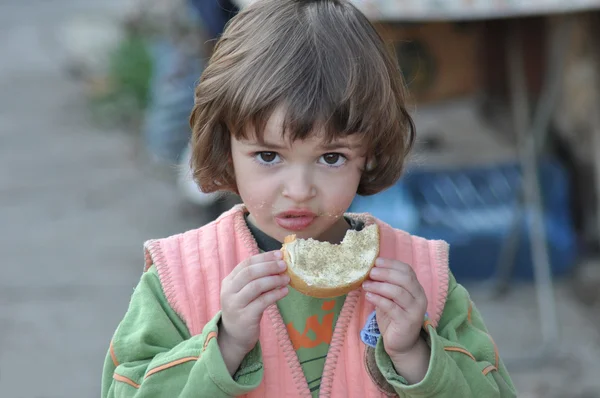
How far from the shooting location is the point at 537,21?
20.1ft

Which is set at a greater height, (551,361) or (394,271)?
(551,361)

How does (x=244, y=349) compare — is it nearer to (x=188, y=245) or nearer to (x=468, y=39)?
(x=188, y=245)

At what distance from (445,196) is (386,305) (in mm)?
3563

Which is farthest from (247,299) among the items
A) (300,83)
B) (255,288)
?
(300,83)

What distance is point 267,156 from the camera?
1.80 m

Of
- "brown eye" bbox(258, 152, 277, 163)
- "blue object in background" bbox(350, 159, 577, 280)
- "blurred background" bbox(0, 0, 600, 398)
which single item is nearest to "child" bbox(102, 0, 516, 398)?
"brown eye" bbox(258, 152, 277, 163)

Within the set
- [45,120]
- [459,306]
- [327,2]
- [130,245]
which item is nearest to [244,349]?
[459,306]

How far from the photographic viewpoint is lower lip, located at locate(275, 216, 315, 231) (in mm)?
1803

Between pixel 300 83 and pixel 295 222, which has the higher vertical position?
pixel 300 83

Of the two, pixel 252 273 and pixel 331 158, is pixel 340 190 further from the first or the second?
pixel 252 273

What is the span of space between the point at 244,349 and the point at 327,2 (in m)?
0.73

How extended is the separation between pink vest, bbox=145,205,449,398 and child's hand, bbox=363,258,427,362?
4.6 inches

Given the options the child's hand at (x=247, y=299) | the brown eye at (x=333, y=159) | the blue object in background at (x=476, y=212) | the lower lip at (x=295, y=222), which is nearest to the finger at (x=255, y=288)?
the child's hand at (x=247, y=299)

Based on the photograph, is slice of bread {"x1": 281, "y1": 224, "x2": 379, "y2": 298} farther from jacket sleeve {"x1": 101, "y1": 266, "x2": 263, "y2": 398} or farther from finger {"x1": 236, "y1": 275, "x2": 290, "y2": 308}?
jacket sleeve {"x1": 101, "y1": 266, "x2": 263, "y2": 398}
